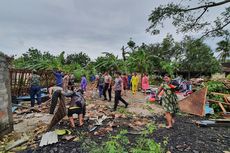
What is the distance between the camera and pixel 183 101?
1135 cm

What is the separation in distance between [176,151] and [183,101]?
636cm

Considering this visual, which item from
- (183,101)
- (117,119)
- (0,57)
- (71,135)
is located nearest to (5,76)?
(0,57)

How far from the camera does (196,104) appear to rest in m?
10.8

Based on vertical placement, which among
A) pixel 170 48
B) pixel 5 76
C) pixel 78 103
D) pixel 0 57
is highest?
pixel 170 48

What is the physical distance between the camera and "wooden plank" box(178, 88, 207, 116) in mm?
10575

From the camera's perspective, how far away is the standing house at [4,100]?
254 inches

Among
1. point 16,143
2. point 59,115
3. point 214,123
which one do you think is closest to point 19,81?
point 59,115

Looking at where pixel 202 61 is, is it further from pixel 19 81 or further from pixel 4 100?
pixel 4 100

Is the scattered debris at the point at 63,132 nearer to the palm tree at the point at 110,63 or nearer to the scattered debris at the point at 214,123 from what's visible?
the scattered debris at the point at 214,123

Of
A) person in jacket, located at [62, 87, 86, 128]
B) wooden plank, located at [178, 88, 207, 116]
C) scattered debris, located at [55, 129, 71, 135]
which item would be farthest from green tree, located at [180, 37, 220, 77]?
scattered debris, located at [55, 129, 71, 135]

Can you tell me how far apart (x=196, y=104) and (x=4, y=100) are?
832 cm

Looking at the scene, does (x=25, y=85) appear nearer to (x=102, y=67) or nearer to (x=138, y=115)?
(x=138, y=115)

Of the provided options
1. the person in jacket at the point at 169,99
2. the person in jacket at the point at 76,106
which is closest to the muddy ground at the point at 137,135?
the person in jacket at the point at 76,106

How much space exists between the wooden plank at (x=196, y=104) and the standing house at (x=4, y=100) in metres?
7.90
